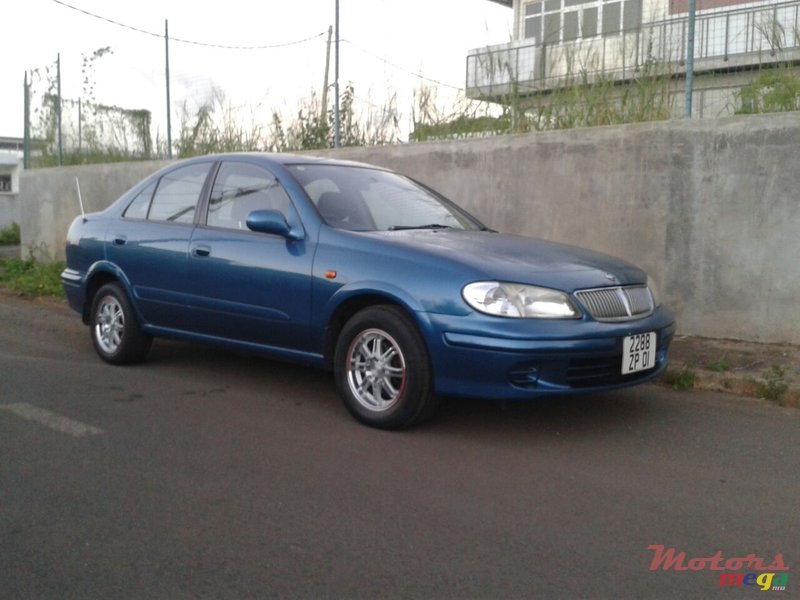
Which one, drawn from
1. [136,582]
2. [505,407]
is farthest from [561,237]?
[136,582]

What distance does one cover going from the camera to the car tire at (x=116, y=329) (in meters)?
6.71

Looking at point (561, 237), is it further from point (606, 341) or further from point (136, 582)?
point (136, 582)

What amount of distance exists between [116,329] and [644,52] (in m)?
5.27

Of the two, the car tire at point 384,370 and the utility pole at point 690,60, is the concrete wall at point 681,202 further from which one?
the car tire at point 384,370

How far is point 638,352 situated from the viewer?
5031 millimetres

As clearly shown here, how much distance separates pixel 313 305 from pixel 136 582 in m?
2.44

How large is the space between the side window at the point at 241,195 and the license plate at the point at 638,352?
224cm

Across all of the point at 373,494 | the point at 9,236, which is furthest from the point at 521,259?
the point at 9,236

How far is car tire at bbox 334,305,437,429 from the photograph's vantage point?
16.0ft

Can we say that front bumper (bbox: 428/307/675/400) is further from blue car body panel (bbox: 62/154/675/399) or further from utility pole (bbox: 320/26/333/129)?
utility pole (bbox: 320/26/333/129)

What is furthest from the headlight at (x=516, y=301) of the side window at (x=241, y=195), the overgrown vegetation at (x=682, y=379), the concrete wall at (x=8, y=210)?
the concrete wall at (x=8, y=210)

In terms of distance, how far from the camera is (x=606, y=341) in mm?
4820

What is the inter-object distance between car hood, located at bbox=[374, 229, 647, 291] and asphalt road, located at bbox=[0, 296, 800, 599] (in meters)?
0.88

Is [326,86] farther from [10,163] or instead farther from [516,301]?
[10,163]
